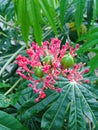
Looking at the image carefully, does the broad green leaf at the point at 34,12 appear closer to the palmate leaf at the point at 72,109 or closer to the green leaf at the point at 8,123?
the green leaf at the point at 8,123

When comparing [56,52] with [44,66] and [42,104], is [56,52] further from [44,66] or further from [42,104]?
[42,104]

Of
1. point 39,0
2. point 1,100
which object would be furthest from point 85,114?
point 39,0

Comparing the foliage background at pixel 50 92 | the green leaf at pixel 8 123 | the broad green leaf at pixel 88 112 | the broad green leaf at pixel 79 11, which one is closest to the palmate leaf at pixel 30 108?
→ the foliage background at pixel 50 92

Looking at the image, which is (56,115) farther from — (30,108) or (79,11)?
(79,11)

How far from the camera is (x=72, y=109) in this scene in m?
1.05

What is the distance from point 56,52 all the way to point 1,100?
24 cm

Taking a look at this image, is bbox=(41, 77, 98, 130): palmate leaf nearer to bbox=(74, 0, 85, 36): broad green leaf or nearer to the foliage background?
the foliage background

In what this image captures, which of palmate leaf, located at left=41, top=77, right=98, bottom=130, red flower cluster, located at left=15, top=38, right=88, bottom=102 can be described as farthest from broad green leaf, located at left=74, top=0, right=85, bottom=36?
palmate leaf, located at left=41, top=77, right=98, bottom=130

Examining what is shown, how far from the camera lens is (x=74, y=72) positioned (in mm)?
1054

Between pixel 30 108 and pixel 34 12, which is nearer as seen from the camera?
pixel 34 12

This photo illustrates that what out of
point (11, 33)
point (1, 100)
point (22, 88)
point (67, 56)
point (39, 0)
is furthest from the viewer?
point (11, 33)

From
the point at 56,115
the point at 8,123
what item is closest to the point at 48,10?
the point at 8,123

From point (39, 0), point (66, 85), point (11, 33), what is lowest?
point (66, 85)

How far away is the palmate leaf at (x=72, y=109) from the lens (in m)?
1.02
